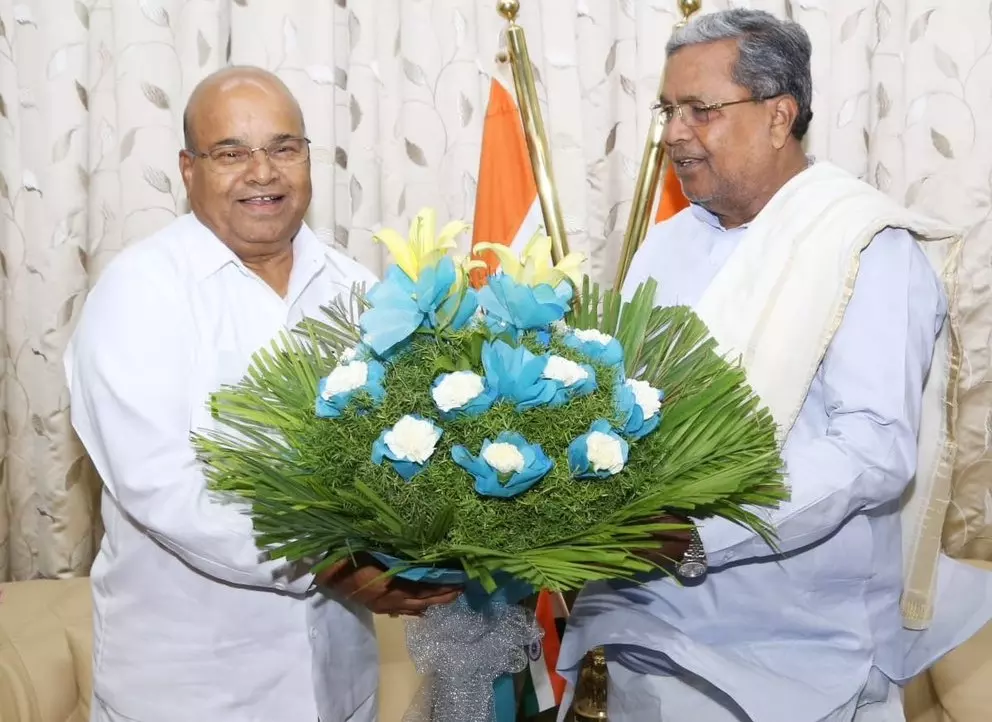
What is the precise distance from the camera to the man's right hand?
1263 mm

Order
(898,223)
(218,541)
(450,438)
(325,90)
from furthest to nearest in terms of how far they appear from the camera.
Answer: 1. (325,90)
2. (898,223)
3. (218,541)
4. (450,438)

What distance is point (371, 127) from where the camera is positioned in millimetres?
2631

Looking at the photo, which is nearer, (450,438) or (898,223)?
(450,438)

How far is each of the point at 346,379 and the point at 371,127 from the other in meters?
1.66

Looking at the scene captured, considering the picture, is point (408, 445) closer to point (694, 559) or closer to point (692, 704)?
point (694, 559)

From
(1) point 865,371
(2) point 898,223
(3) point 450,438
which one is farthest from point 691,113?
(3) point 450,438

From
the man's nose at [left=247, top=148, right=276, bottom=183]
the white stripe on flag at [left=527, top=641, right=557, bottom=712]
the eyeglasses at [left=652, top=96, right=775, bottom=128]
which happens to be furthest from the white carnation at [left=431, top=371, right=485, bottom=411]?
the white stripe on flag at [left=527, top=641, right=557, bottom=712]

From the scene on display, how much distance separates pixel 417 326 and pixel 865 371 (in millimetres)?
727

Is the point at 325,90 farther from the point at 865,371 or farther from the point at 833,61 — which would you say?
the point at 865,371

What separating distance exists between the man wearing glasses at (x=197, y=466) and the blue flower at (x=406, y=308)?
0.34 meters

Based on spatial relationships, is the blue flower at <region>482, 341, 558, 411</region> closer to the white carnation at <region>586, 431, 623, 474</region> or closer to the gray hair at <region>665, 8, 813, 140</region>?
the white carnation at <region>586, 431, 623, 474</region>

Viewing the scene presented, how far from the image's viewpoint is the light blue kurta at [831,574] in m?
1.44

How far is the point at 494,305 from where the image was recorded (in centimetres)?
112

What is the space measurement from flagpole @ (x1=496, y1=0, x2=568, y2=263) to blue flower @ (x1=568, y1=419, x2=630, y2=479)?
127 centimetres
